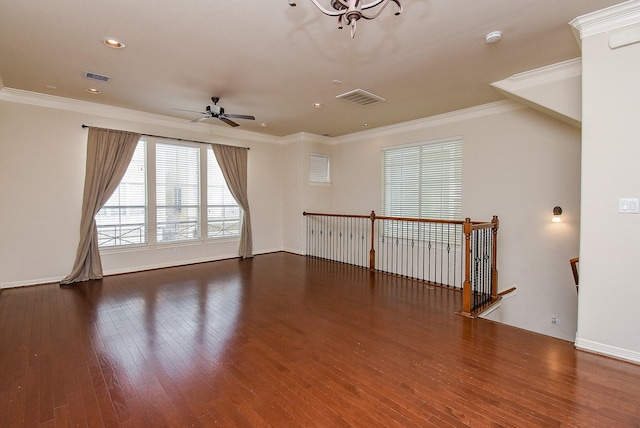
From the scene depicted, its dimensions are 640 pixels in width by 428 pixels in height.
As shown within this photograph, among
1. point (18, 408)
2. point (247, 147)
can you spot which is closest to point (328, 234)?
point (247, 147)

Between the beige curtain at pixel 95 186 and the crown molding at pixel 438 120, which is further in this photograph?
the beige curtain at pixel 95 186

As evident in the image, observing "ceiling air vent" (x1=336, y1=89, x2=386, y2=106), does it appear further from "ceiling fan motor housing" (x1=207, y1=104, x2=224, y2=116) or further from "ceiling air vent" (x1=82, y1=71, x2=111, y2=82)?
"ceiling air vent" (x1=82, y1=71, x2=111, y2=82)

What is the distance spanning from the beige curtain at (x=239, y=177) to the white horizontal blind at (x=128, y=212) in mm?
1540

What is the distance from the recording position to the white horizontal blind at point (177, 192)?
6.04 meters

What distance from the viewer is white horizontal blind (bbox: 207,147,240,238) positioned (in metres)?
6.71

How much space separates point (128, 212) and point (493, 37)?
6.15m

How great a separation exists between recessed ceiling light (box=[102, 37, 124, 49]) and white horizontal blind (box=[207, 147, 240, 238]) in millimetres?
3497

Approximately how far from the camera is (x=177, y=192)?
6.26m

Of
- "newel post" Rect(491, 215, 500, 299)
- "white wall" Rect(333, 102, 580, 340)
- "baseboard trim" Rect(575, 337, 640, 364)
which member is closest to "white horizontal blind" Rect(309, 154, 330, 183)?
"white wall" Rect(333, 102, 580, 340)

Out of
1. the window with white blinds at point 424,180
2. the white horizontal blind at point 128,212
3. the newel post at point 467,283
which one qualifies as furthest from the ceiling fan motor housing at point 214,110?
the newel post at point 467,283

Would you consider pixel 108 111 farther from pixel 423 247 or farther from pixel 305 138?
pixel 423 247

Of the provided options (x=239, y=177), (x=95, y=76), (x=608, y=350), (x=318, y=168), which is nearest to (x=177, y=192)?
(x=239, y=177)

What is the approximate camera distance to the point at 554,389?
7.34 ft

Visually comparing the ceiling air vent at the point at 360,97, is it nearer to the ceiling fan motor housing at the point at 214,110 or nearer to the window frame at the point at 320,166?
the ceiling fan motor housing at the point at 214,110
